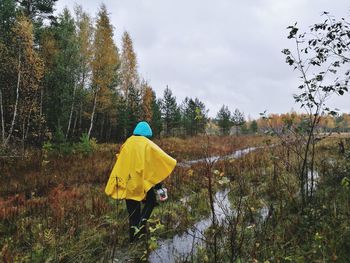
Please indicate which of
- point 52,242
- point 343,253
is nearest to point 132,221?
point 52,242

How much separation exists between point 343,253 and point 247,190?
3.70 metres

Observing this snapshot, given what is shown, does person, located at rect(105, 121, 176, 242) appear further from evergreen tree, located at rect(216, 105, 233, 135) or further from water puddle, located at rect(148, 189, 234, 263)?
evergreen tree, located at rect(216, 105, 233, 135)

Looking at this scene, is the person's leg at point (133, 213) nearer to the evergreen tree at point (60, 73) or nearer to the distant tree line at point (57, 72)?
the distant tree line at point (57, 72)

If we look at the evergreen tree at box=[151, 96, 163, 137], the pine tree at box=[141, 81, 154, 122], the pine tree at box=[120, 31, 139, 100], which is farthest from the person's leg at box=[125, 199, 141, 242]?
the evergreen tree at box=[151, 96, 163, 137]

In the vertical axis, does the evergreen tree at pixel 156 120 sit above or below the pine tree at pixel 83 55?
below

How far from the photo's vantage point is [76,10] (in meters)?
23.7

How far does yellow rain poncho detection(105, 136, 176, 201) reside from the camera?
3908 mm

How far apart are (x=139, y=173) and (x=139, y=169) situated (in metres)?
0.06

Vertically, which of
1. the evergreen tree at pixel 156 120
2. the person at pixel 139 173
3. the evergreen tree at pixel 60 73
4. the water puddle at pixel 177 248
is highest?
the evergreen tree at pixel 60 73

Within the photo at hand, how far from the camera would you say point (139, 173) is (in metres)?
3.88

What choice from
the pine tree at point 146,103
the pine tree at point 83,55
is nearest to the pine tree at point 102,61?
the pine tree at point 83,55

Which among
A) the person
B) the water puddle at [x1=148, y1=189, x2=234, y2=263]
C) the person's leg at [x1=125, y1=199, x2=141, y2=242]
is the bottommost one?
the water puddle at [x1=148, y1=189, x2=234, y2=263]

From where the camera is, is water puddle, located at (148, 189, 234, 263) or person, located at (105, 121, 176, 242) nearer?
water puddle, located at (148, 189, 234, 263)

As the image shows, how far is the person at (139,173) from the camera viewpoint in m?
3.91
